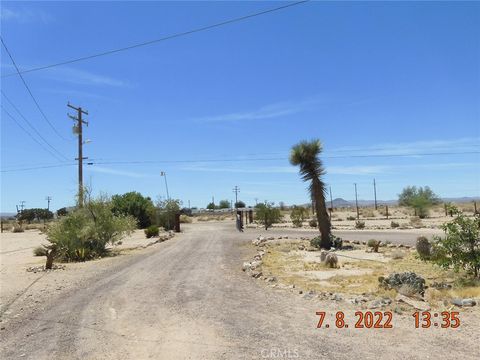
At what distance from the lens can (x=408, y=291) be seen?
10.3 metres

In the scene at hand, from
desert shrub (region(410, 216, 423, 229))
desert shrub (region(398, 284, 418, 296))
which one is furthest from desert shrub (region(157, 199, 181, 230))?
desert shrub (region(398, 284, 418, 296))

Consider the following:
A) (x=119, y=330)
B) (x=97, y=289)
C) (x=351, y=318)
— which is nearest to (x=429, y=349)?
(x=351, y=318)

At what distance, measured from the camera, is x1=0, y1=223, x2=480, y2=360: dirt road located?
22.5ft

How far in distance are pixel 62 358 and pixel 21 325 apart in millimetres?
3018

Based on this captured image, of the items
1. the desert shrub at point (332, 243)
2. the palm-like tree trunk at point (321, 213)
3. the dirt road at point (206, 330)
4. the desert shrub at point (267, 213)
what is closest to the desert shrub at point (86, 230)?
the desert shrub at point (332, 243)

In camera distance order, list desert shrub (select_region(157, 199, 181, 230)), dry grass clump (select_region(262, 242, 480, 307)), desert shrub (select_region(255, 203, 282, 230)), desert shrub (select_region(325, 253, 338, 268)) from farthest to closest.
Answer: desert shrub (select_region(157, 199, 181, 230))
desert shrub (select_region(255, 203, 282, 230))
desert shrub (select_region(325, 253, 338, 268))
dry grass clump (select_region(262, 242, 480, 307))

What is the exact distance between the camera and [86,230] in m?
24.4

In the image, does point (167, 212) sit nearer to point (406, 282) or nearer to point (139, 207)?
point (139, 207)

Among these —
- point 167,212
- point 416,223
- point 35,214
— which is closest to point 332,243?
A: point 416,223

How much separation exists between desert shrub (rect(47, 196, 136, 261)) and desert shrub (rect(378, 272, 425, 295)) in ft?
55.8

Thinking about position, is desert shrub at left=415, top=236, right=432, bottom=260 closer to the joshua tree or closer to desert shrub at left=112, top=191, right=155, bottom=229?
the joshua tree
